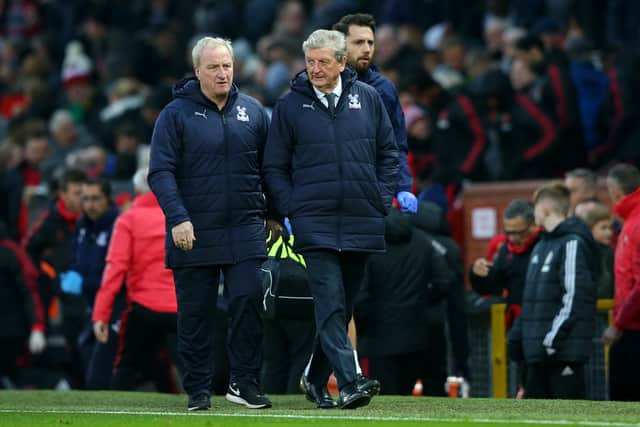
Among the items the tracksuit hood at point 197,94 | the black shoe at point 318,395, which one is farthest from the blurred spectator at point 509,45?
the black shoe at point 318,395

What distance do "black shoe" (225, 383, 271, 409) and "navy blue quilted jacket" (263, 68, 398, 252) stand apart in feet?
3.26

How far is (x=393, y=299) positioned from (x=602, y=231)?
1.84 metres

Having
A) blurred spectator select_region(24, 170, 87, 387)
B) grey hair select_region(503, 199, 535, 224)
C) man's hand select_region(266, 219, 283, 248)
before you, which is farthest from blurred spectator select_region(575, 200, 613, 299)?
blurred spectator select_region(24, 170, 87, 387)

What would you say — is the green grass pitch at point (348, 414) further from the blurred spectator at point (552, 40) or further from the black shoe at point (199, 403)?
the blurred spectator at point (552, 40)

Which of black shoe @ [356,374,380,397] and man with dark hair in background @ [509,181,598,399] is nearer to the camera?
black shoe @ [356,374,380,397]

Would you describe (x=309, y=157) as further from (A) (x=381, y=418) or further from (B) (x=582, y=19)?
(B) (x=582, y=19)

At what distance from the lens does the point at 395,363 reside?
13.7m

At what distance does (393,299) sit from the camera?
13.5m

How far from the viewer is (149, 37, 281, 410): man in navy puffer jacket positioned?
430 inches

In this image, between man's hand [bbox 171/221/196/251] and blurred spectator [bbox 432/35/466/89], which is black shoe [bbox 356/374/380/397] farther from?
blurred spectator [bbox 432/35/466/89]

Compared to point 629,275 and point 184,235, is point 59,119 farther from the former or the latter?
point 184,235

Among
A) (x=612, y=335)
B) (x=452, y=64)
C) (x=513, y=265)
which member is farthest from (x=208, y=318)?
(x=452, y=64)

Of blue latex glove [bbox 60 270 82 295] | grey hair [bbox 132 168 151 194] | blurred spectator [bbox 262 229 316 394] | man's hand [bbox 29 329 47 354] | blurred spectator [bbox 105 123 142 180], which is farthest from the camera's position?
blurred spectator [bbox 105 123 142 180]

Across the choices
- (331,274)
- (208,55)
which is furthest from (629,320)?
(208,55)
